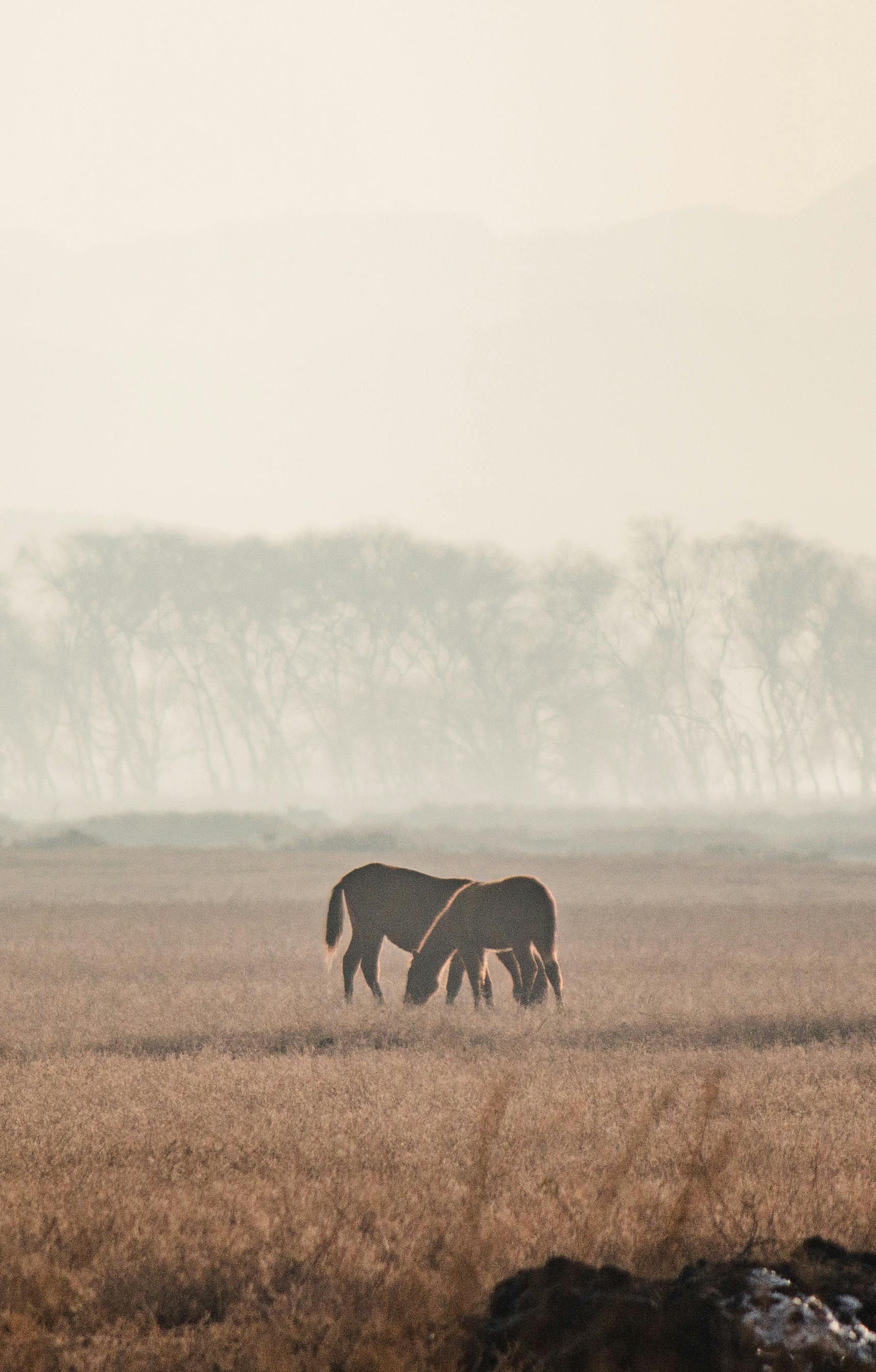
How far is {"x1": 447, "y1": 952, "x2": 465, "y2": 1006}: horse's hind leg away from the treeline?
64.8 meters

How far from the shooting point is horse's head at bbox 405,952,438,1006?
13.9m

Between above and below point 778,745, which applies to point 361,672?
above

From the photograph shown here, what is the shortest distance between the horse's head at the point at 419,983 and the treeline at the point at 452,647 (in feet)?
215

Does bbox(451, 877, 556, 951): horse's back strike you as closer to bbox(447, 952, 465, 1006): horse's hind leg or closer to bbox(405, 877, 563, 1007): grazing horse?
bbox(405, 877, 563, 1007): grazing horse

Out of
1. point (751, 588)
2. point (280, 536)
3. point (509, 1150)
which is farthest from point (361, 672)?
point (509, 1150)

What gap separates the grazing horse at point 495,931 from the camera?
45.6ft

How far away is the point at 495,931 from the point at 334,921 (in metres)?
1.89

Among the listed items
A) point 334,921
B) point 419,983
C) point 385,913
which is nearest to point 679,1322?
point 419,983

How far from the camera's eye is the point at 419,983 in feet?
46.0

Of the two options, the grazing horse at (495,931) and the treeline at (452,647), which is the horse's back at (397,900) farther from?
the treeline at (452,647)

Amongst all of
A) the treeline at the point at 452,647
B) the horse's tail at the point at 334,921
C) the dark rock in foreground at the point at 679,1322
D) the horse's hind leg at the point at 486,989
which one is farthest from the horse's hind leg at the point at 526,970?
the treeline at the point at 452,647

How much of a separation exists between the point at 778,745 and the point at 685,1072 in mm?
82356

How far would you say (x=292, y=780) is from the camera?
4205 inches

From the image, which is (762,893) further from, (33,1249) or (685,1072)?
(33,1249)
